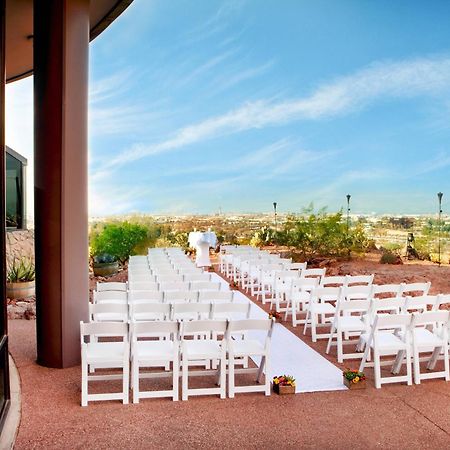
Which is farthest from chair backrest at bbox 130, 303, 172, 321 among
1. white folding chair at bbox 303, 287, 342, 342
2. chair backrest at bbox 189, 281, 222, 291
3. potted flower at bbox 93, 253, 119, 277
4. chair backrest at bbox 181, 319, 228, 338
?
potted flower at bbox 93, 253, 119, 277

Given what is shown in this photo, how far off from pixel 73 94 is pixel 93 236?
12.6 metres

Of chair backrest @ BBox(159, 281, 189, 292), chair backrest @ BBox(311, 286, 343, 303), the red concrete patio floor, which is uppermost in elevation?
chair backrest @ BBox(159, 281, 189, 292)

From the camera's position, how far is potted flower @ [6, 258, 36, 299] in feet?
37.5

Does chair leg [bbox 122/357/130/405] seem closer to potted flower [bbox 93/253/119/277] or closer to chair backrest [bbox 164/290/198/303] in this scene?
chair backrest [bbox 164/290/198/303]

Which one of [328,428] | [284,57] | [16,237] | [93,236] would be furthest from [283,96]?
[328,428]

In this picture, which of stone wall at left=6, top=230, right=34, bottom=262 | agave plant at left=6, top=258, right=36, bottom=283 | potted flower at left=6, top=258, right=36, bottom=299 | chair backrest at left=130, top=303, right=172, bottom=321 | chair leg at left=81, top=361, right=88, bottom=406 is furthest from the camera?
stone wall at left=6, top=230, right=34, bottom=262

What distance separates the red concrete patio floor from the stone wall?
765 centimetres

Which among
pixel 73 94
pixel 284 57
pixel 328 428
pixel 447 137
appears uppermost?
pixel 284 57

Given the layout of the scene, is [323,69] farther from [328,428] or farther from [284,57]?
[328,428]

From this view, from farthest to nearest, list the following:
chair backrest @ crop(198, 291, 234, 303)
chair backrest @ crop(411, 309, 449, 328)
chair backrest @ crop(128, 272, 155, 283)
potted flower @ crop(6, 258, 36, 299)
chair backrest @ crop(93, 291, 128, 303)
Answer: potted flower @ crop(6, 258, 36, 299), chair backrest @ crop(128, 272, 155, 283), chair backrest @ crop(198, 291, 234, 303), chair backrest @ crop(93, 291, 128, 303), chair backrest @ crop(411, 309, 449, 328)

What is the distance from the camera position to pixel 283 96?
30797 mm

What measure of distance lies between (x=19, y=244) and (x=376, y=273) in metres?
9.11

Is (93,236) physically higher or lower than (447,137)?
lower

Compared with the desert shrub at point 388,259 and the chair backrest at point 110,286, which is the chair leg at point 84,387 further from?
the desert shrub at point 388,259
